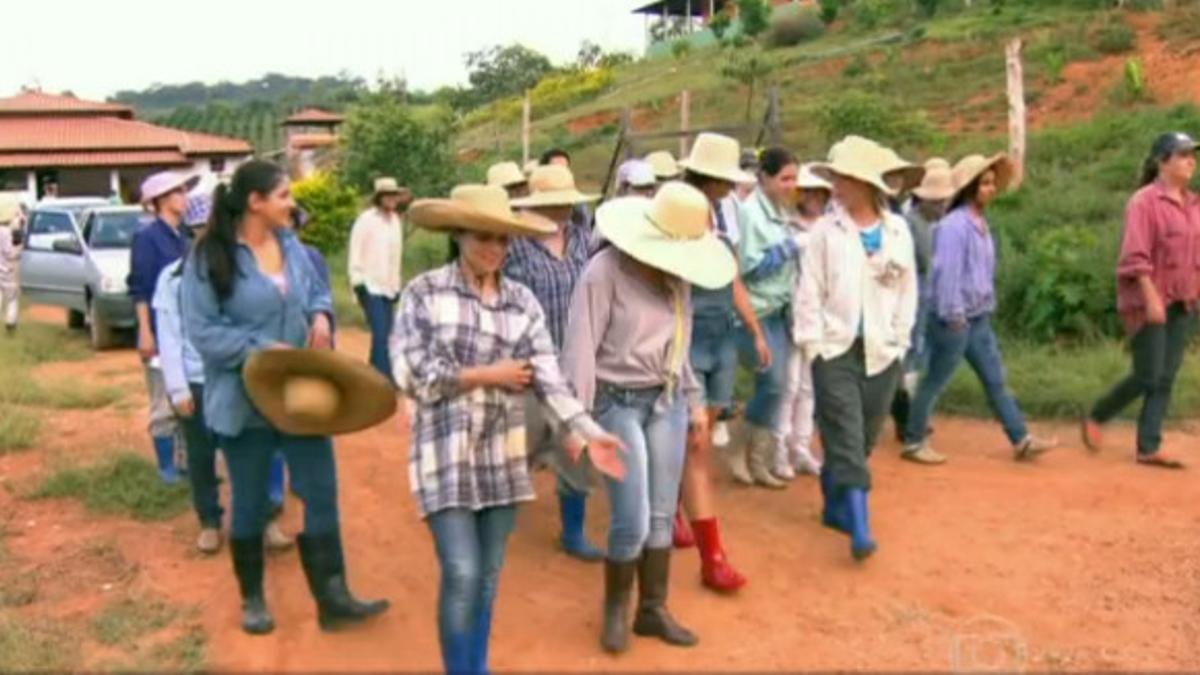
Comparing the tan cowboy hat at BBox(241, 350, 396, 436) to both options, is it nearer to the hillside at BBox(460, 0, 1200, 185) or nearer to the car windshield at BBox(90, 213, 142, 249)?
the car windshield at BBox(90, 213, 142, 249)

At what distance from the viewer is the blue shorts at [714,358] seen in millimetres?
5430

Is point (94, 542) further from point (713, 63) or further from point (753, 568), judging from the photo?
point (713, 63)

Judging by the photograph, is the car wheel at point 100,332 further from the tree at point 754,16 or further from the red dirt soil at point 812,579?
the tree at point 754,16

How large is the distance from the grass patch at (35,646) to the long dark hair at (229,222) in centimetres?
148

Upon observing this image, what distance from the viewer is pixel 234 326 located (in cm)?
418

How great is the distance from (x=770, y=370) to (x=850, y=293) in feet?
3.56

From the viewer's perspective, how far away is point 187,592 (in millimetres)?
5062

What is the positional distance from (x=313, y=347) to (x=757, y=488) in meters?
2.85

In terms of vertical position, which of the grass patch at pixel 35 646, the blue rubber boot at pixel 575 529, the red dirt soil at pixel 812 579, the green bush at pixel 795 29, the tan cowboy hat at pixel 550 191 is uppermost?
the green bush at pixel 795 29

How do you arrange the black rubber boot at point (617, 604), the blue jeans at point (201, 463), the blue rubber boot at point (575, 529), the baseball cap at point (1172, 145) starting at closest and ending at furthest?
the black rubber boot at point (617, 604), the blue jeans at point (201, 463), the blue rubber boot at point (575, 529), the baseball cap at point (1172, 145)

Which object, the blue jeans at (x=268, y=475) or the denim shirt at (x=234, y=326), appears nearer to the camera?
the denim shirt at (x=234, y=326)

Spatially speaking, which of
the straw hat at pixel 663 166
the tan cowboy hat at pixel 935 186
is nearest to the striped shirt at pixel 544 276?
the straw hat at pixel 663 166

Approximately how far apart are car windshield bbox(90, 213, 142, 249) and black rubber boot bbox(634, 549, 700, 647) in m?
10.1

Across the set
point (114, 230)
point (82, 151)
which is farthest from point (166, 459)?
point (82, 151)
